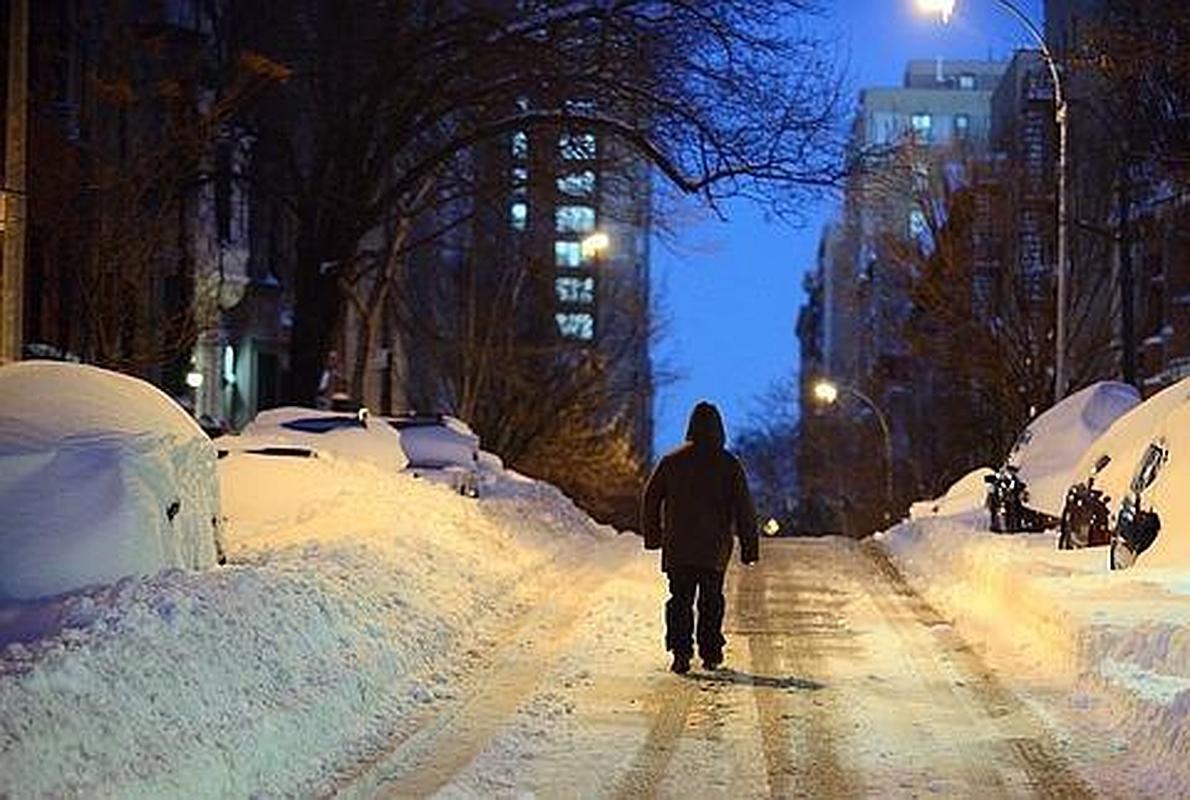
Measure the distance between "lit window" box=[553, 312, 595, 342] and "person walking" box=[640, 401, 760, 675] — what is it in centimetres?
3838

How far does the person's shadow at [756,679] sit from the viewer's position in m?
10.7

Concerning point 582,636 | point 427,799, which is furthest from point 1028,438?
point 427,799

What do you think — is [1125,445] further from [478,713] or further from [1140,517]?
[478,713]

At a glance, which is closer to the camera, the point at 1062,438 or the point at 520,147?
the point at 1062,438

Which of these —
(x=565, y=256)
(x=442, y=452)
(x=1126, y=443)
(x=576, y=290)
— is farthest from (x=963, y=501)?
(x=565, y=256)

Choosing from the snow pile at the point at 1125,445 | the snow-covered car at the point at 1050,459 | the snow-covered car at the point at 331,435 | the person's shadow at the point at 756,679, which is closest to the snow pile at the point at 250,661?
the person's shadow at the point at 756,679

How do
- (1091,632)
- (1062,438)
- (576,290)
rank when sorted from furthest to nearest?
(576,290)
(1062,438)
(1091,632)

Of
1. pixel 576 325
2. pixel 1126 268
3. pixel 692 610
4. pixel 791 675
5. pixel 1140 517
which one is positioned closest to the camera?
pixel 791 675

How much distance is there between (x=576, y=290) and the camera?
59.6 meters

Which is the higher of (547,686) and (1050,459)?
(1050,459)

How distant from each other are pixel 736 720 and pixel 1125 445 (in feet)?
29.4

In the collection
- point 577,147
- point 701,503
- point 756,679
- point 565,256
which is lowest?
point 756,679

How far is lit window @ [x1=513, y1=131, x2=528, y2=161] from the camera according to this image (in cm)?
2829

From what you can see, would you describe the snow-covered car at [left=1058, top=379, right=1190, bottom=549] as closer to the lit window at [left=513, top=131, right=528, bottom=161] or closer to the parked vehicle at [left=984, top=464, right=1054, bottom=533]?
the parked vehicle at [left=984, top=464, right=1054, bottom=533]
